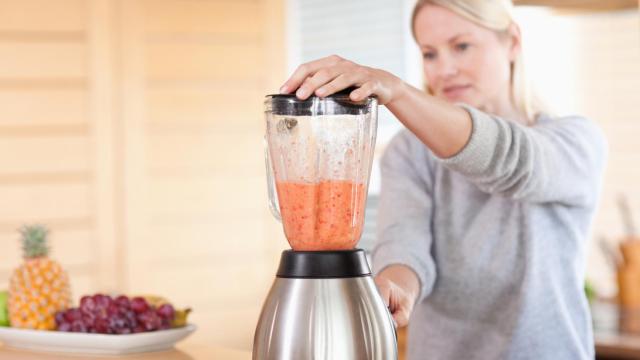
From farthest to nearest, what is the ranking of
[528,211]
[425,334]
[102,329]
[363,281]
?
[425,334] < [528,211] < [102,329] < [363,281]

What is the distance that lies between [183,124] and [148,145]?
0.14 metres

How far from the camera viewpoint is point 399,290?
1472mm

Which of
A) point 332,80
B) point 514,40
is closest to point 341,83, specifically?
point 332,80

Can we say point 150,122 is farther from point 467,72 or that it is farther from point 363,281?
point 363,281

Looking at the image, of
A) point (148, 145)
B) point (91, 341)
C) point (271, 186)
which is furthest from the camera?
point (148, 145)

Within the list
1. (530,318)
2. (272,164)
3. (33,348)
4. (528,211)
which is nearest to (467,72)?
(528,211)

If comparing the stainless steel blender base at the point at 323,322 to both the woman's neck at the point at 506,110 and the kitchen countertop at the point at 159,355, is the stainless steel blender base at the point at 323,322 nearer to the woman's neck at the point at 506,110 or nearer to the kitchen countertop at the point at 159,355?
the kitchen countertop at the point at 159,355

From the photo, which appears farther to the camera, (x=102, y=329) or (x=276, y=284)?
(x=102, y=329)

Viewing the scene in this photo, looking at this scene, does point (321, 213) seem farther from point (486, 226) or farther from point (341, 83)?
point (486, 226)

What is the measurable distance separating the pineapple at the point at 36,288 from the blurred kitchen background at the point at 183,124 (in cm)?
149

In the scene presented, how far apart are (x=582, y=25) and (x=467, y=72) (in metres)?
1.78

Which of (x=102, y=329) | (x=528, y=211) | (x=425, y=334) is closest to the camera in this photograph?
(x=102, y=329)

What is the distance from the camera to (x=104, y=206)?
3.18 m

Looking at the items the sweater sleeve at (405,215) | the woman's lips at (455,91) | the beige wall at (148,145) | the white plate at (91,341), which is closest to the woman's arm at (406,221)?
the sweater sleeve at (405,215)
